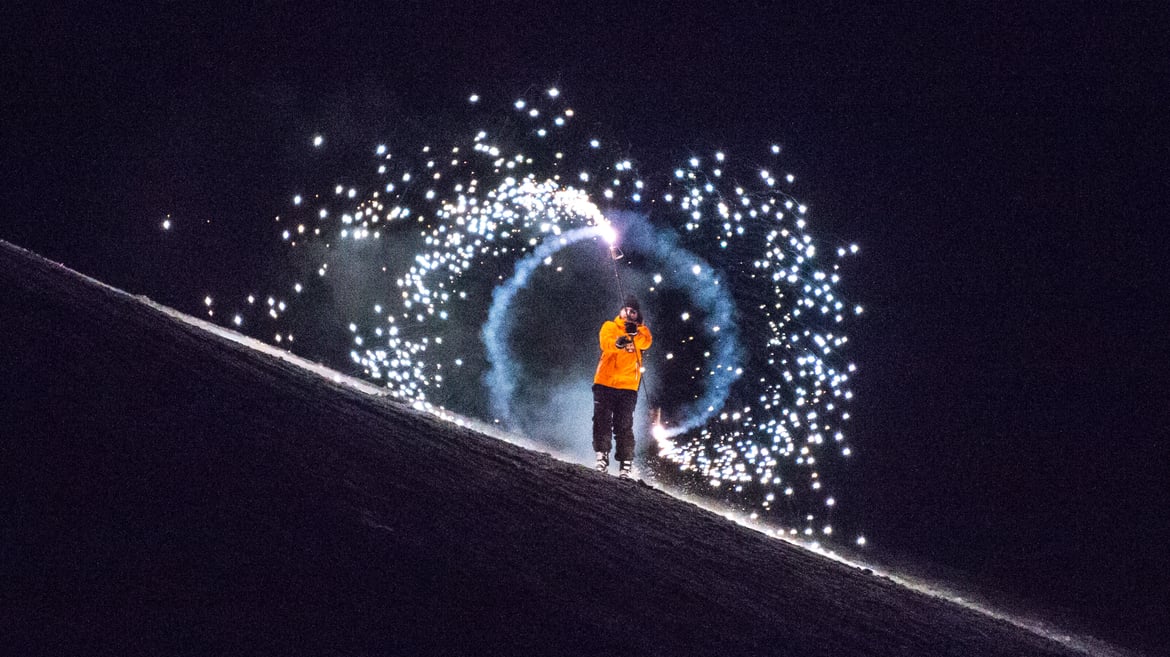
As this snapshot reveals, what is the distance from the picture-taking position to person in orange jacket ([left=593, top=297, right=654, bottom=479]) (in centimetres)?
769

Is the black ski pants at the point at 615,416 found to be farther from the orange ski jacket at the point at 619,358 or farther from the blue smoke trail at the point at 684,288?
the blue smoke trail at the point at 684,288

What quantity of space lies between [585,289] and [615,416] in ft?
20.5

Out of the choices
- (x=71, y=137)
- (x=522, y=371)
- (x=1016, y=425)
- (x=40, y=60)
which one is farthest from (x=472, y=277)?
(x=1016, y=425)

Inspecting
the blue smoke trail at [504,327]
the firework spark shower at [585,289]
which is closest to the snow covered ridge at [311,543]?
the firework spark shower at [585,289]

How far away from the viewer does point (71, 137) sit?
11.8m

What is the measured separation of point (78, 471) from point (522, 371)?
11.6 metres

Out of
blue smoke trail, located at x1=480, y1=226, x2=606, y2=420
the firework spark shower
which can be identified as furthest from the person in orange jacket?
blue smoke trail, located at x1=480, y1=226, x2=606, y2=420

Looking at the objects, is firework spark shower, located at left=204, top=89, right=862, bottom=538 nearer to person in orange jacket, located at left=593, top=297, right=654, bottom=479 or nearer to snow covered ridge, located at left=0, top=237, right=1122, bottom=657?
person in orange jacket, located at left=593, top=297, right=654, bottom=479

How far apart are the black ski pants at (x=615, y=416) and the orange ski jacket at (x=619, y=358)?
9cm

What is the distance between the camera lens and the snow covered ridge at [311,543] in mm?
1492

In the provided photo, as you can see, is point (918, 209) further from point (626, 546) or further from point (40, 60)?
point (40, 60)

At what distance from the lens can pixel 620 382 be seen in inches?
308

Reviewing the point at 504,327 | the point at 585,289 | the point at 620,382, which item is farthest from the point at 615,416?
the point at 585,289

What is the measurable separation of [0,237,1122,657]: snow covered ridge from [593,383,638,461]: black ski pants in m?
2.64
